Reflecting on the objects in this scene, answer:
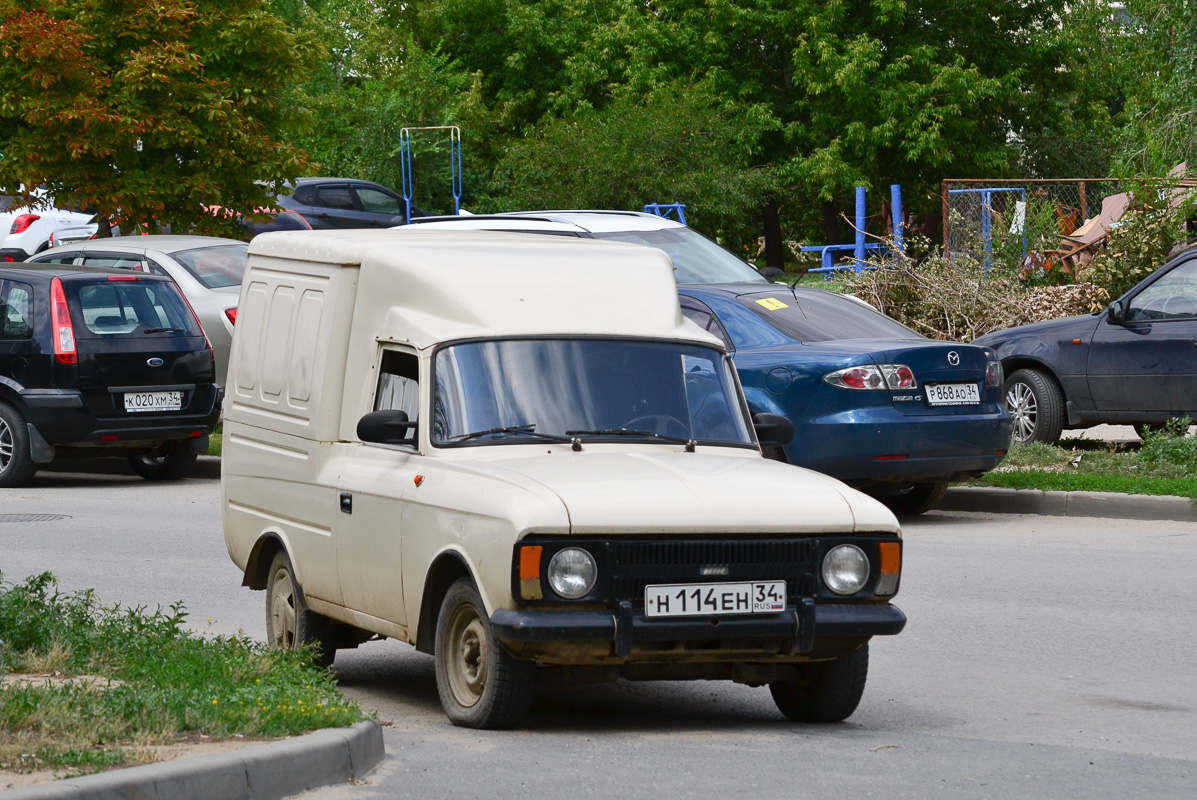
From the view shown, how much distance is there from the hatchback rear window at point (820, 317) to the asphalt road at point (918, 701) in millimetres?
1783

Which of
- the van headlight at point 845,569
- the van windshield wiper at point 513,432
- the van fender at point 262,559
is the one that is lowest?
the van fender at point 262,559

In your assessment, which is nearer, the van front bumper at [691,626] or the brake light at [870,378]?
the van front bumper at [691,626]

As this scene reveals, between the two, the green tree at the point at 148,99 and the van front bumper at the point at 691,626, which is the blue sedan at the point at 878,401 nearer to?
the van front bumper at the point at 691,626

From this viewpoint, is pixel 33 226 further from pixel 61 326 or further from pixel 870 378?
pixel 870 378

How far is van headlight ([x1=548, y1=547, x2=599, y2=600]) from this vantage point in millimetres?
6152

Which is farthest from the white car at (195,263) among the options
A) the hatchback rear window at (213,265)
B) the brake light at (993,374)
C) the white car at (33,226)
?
the white car at (33,226)

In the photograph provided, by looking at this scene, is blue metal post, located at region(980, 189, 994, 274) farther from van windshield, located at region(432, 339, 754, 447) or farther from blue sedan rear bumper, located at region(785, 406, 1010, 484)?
van windshield, located at region(432, 339, 754, 447)

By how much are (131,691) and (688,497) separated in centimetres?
203

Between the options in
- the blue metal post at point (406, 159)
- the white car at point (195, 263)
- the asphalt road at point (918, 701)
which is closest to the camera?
the asphalt road at point (918, 701)

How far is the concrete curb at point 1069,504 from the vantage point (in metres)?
12.9

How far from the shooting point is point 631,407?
7.22 m

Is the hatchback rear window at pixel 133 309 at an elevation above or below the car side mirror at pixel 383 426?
above

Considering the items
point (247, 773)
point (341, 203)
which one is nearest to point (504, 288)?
point (247, 773)

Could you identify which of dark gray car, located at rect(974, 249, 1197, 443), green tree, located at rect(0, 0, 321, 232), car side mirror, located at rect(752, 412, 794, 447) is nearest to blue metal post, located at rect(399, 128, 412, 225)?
green tree, located at rect(0, 0, 321, 232)
